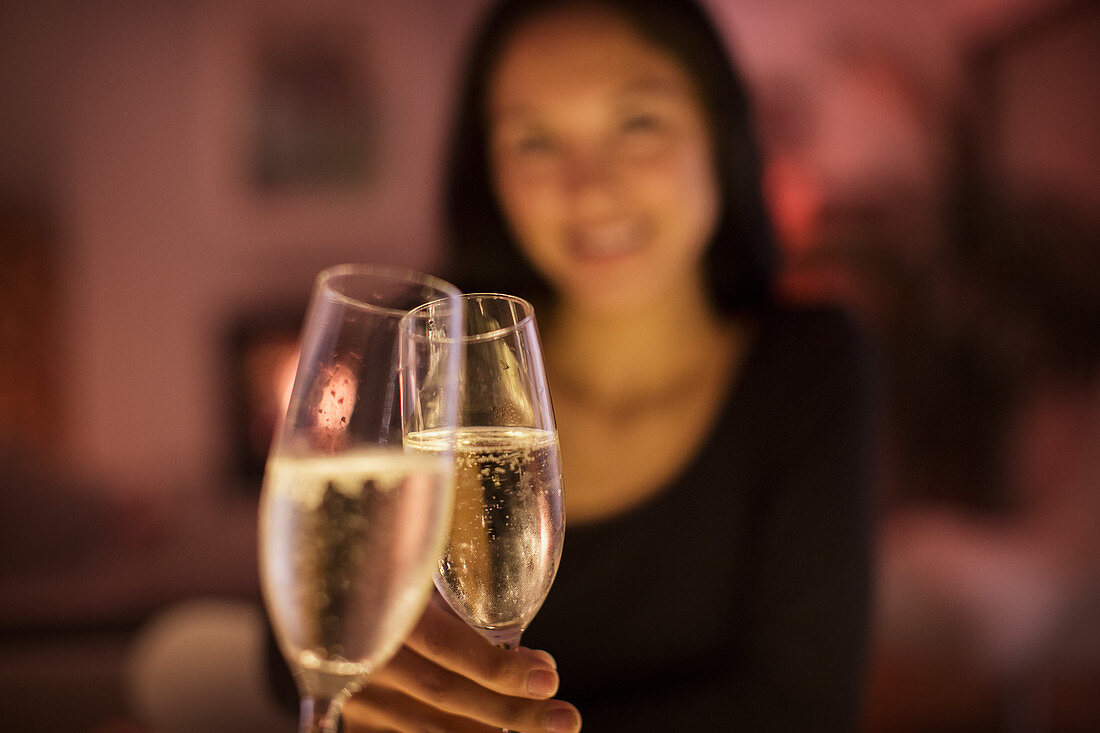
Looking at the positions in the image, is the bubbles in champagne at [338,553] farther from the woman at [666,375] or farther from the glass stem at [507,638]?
the woman at [666,375]

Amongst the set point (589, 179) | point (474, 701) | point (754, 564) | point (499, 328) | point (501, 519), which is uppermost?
point (589, 179)

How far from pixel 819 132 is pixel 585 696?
4.27 meters

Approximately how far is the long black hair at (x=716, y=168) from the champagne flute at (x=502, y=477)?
2.56 feet

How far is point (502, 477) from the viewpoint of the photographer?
0.57 meters

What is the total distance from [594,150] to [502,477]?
697mm

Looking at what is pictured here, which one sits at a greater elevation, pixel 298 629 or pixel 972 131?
pixel 972 131

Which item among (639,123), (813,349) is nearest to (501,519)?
(639,123)

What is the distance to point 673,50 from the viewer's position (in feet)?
4.30

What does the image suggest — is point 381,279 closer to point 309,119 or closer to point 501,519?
point 501,519

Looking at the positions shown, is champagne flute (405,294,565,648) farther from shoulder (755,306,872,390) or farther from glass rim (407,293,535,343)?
shoulder (755,306,872,390)

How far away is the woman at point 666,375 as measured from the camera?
109cm

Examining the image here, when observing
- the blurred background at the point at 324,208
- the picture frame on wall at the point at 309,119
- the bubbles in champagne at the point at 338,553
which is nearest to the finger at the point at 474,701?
the bubbles in champagne at the point at 338,553

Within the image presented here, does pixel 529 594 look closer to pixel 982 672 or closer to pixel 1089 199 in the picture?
pixel 982 672

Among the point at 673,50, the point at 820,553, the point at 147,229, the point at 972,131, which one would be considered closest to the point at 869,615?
the point at 820,553
